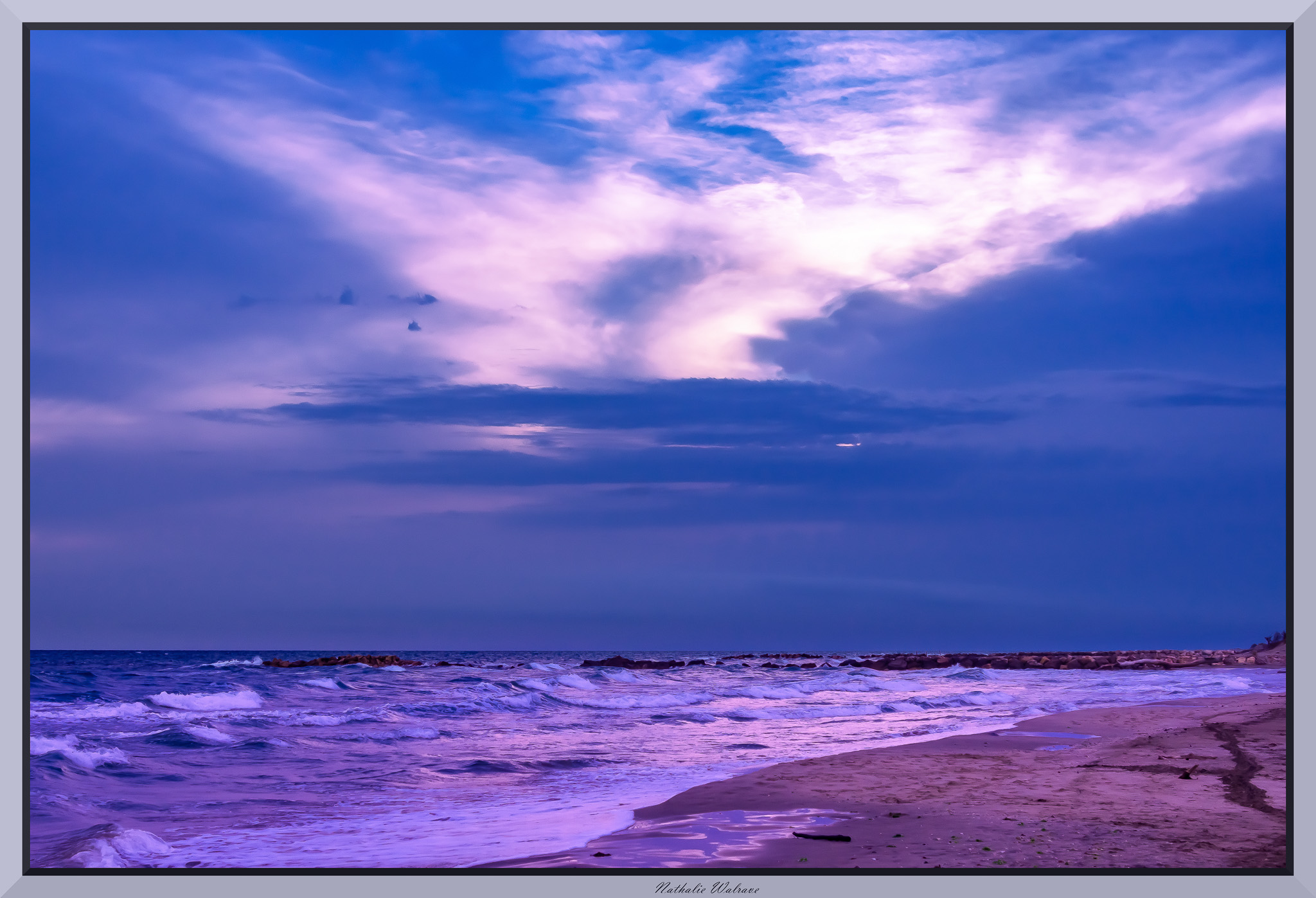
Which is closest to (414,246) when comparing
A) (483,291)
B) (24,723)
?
(483,291)

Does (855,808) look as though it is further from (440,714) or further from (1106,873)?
(440,714)

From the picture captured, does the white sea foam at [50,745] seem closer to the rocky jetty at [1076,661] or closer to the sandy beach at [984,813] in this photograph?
the sandy beach at [984,813]

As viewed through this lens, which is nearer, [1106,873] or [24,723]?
[1106,873]

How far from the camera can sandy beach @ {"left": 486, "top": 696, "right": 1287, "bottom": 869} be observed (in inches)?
258

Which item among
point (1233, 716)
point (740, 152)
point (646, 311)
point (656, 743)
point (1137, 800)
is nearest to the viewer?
point (1137, 800)

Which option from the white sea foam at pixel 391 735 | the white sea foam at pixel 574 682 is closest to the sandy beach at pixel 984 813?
the white sea foam at pixel 391 735

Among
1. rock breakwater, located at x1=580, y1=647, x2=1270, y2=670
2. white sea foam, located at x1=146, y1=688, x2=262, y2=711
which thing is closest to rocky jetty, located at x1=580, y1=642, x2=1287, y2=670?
rock breakwater, located at x1=580, y1=647, x2=1270, y2=670

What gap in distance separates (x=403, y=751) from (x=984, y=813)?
8.96 meters

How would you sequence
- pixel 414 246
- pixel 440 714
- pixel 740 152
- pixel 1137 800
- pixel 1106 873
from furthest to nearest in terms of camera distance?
pixel 440 714
pixel 414 246
pixel 740 152
pixel 1137 800
pixel 1106 873

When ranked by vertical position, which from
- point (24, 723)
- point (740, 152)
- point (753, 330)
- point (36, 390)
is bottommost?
point (24, 723)

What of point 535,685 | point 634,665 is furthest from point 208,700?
point 634,665

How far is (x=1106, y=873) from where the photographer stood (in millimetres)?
6199

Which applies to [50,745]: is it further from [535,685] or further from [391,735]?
[535,685]

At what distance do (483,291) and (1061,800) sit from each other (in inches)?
299
